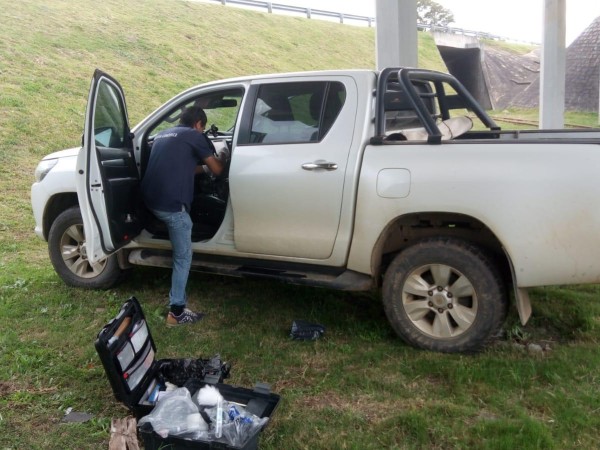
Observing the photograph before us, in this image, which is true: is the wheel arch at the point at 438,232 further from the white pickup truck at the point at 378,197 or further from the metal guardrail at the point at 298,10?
the metal guardrail at the point at 298,10

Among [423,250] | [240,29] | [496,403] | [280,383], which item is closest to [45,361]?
[280,383]

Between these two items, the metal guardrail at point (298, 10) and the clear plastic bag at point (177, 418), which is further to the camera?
the metal guardrail at point (298, 10)

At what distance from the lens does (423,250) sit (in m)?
3.83

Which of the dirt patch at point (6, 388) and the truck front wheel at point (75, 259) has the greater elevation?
the truck front wheel at point (75, 259)

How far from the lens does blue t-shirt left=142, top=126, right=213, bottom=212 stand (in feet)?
14.2

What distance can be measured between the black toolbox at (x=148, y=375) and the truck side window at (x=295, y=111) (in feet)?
5.58

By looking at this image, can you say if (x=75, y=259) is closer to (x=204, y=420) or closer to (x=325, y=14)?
(x=204, y=420)

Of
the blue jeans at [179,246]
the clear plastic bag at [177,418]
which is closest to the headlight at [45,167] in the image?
the blue jeans at [179,246]

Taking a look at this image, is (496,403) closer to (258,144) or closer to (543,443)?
(543,443)

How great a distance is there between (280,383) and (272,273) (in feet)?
3.33

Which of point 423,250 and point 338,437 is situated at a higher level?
point 423,250

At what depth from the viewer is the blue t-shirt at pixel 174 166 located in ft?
14.2

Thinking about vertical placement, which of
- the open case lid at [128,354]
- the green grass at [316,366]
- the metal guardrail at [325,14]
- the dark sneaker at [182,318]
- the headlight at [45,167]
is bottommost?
the green grass at [316,366]

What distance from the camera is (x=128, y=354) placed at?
321 cm
